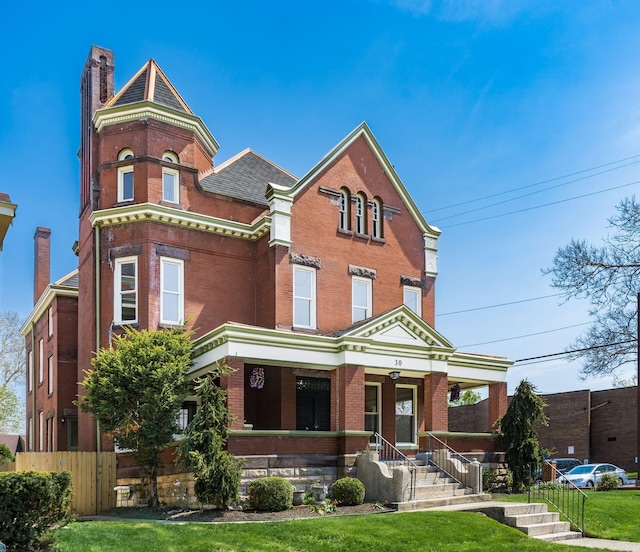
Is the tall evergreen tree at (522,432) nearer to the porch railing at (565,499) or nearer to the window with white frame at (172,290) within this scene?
the porch railing at (565,499)

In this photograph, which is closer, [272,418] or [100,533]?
[100,533]

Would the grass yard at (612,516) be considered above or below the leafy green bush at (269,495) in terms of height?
below

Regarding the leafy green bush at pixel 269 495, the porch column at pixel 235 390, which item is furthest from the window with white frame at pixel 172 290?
the leafy green bush at pixel 269 495

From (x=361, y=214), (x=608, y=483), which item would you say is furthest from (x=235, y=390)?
(x=608, y=483)

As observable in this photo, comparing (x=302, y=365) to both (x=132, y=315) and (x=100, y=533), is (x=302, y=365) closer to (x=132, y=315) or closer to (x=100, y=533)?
(x=132, y=315)

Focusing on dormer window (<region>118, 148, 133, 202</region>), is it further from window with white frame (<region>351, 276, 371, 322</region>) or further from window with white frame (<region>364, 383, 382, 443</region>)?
window with white frame (<region>364, 383, 382, 443</region>)

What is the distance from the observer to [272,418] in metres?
23.5

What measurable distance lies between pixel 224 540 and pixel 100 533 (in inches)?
95.3

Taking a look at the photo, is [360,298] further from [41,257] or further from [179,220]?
[41,257]

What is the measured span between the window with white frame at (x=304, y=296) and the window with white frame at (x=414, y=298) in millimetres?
4803

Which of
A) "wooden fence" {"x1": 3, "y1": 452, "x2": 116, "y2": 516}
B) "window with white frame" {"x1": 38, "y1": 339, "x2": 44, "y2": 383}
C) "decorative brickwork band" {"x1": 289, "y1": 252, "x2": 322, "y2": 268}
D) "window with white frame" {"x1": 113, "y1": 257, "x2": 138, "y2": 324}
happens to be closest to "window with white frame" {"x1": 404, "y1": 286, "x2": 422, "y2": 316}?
"decorative brickwork band" {"x1": 289, "y1": 252, "x2": 322, "y2": 268}

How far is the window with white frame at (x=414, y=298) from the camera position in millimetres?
28388

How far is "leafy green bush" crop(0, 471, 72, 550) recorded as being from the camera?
11.5m

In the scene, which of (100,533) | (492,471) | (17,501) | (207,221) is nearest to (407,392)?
(492,471)
